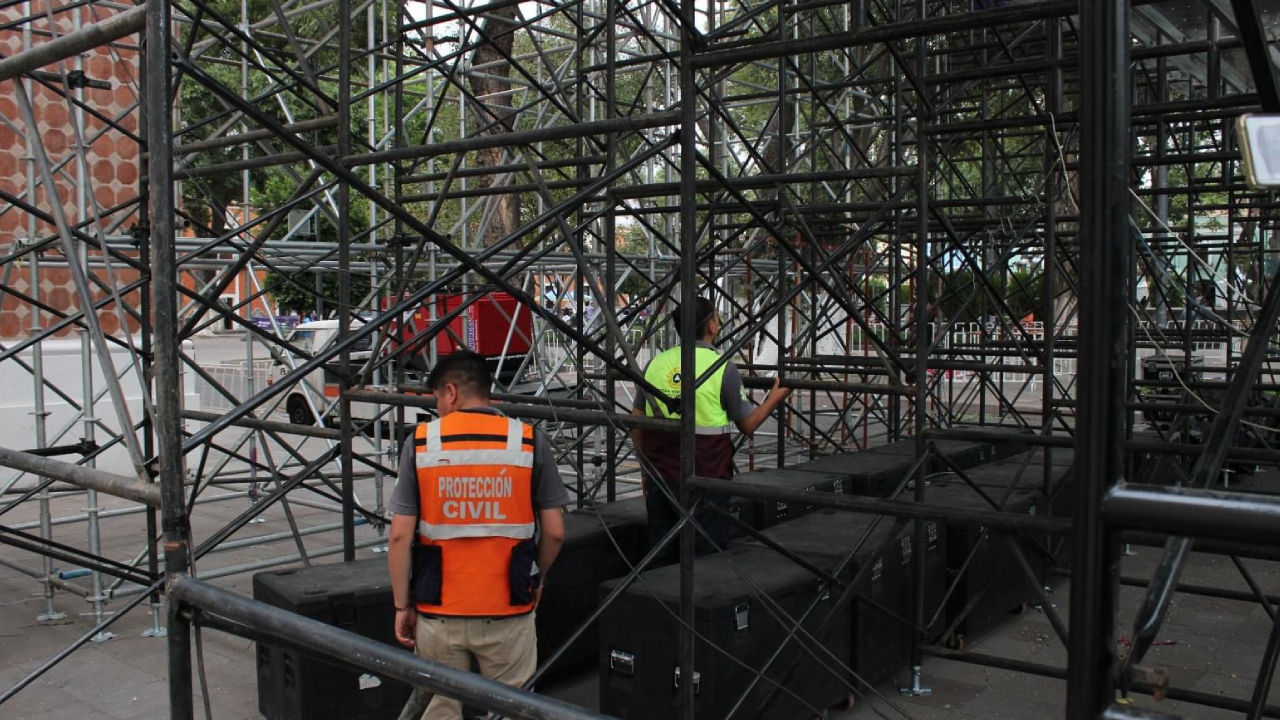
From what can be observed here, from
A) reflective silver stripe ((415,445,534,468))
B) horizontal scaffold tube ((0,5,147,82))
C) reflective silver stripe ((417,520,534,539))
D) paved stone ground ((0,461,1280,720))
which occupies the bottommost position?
paved stone ground ((0,461,1280,720))

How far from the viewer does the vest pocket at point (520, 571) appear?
13.6ft

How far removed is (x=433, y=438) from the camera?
4117 millimetres

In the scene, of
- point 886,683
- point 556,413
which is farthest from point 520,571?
point 886,683

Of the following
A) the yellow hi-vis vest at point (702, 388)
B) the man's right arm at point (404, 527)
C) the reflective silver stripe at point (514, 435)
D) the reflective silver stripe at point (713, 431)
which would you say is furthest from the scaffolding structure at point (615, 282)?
the reflective silver stripe at point (514, 435)

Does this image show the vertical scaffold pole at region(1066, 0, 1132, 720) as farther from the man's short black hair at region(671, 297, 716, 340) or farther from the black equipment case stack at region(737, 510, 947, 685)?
the man's short black hair at region(671, 297, 716, 340)

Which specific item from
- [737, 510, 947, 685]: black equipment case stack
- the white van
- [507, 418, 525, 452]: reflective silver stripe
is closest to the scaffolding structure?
[737, 510, 947, 685]: black equipment case stack

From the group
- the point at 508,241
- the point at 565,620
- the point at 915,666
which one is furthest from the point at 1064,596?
the point at 508,241

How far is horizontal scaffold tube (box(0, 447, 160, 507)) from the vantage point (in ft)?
10.0

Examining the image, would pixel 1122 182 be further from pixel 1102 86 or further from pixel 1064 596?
pixel 1064 596

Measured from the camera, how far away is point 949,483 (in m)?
8.30

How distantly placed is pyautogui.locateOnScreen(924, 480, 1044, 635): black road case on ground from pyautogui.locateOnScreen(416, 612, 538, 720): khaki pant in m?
3.25

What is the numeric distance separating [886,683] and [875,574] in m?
0.79

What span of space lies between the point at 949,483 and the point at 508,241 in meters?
4.64

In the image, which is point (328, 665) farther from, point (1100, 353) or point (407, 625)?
point (1100, 353)
